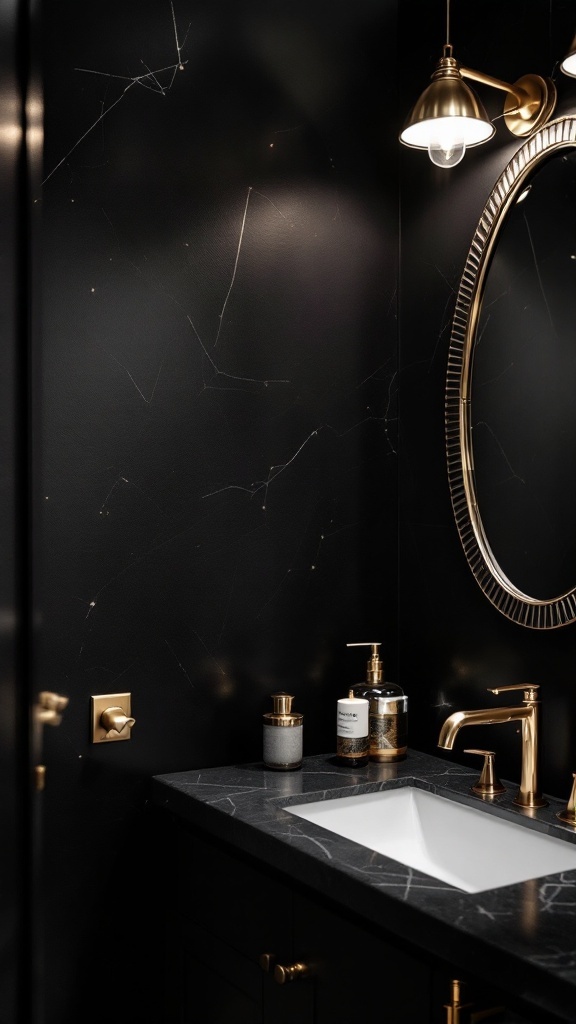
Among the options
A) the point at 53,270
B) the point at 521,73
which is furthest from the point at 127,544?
the point at 521,73

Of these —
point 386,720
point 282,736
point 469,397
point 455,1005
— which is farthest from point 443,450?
point 455,1005

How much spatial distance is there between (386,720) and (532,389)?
0.68m

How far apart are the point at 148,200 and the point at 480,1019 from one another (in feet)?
4.62

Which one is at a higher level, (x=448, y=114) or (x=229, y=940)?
(x=448, y=114)

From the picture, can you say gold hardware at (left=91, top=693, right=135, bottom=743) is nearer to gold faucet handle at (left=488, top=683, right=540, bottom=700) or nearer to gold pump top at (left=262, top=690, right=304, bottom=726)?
gold pump top at (left=262, top=690, right=304, bottom=726)

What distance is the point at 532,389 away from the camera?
1702mm

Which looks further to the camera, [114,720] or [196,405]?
[196,405]

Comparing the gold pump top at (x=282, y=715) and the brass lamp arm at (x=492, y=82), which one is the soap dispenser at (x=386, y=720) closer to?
the gold pump top at (x=282, y=715)

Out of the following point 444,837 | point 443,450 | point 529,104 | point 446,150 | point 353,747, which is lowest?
point 444,837

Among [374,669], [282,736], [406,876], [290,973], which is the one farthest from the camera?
[374,669]

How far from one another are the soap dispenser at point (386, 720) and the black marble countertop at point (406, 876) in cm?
3

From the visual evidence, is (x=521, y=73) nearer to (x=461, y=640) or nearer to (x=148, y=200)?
(x=148, y=200)

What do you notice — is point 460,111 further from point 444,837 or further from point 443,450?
point 444,837

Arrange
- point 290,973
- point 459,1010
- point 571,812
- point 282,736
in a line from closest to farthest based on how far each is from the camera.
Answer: point 459,1010
point 290,973
point 571,812
point 282,736
